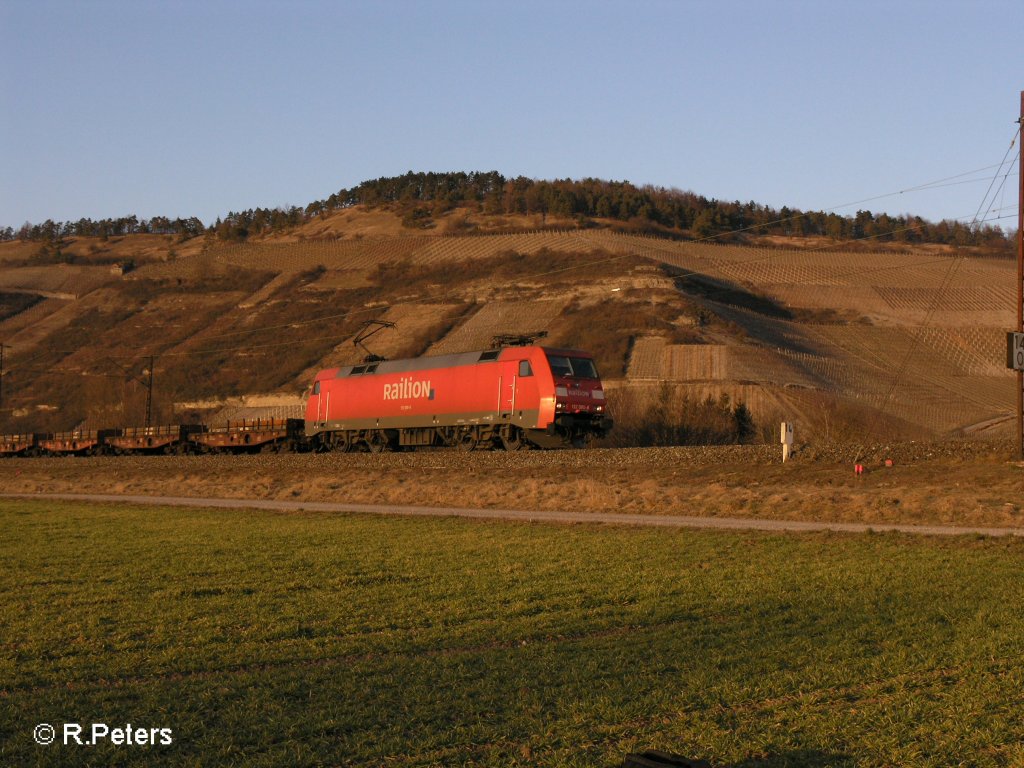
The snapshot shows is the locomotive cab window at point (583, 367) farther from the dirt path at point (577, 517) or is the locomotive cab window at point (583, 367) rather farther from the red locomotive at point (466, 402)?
the dirt path at point (577, 517)

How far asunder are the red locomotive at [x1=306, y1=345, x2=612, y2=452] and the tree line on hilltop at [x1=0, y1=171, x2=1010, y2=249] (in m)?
105

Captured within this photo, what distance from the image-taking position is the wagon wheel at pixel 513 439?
1531 inches

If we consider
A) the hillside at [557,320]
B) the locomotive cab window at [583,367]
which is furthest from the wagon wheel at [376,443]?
the hillside at [557,320]

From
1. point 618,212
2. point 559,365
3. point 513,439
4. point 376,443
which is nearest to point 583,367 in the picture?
point 559,365

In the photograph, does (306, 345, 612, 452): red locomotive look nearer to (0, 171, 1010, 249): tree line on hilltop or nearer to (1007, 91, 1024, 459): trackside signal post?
(1007, 91, 1024, 459): trackside signal post

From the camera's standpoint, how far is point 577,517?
22266 mm

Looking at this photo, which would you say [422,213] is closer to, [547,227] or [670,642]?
[547,227]

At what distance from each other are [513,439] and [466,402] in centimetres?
250

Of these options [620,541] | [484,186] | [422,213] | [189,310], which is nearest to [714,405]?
[620,541]

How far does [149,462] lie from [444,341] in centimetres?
5106

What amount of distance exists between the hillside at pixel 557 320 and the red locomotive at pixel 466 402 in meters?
16.1

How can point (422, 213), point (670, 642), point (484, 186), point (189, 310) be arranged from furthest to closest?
point (484, 186) < point (422, 213) < point (189, 310) < point (670, 642)

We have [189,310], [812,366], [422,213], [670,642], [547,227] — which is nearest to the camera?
[670,642]

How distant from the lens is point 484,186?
651 feet
